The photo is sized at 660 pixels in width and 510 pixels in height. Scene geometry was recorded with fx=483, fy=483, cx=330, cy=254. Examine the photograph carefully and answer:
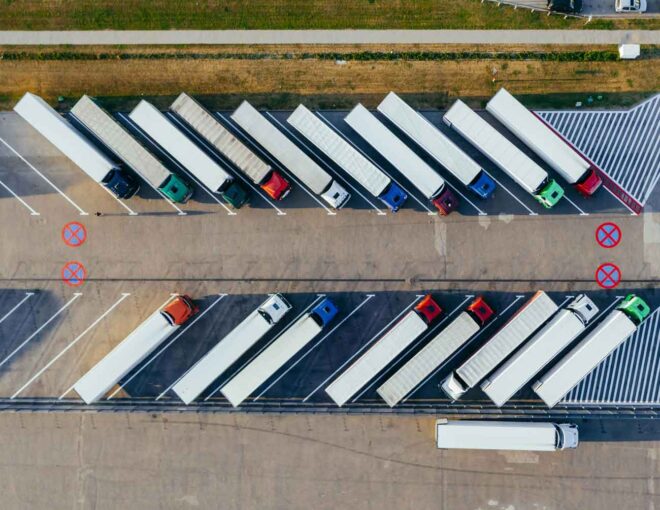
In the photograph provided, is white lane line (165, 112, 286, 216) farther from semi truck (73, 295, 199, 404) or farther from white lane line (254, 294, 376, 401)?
semi truck (73, 295, 199, 404)

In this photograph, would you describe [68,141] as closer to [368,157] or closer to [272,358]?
[272,358]

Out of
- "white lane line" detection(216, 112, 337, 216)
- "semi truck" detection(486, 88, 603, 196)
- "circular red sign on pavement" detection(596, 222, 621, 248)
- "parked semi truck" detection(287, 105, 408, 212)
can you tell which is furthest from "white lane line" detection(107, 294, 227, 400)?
"circular red sign on pavement" detection(596, 222, 621, 248)

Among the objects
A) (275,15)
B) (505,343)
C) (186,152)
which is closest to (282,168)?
(186,152)

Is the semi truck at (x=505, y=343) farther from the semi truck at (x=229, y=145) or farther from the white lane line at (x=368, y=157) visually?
the semi truck at (x=229, y=145)

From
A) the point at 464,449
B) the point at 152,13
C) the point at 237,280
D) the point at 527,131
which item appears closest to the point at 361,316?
the point at 237,280

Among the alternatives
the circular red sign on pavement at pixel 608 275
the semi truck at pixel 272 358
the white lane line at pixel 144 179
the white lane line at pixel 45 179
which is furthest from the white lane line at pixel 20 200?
the circular red sign on pavement at pixel 608 275

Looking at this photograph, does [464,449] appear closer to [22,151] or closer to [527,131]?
[527,131]
